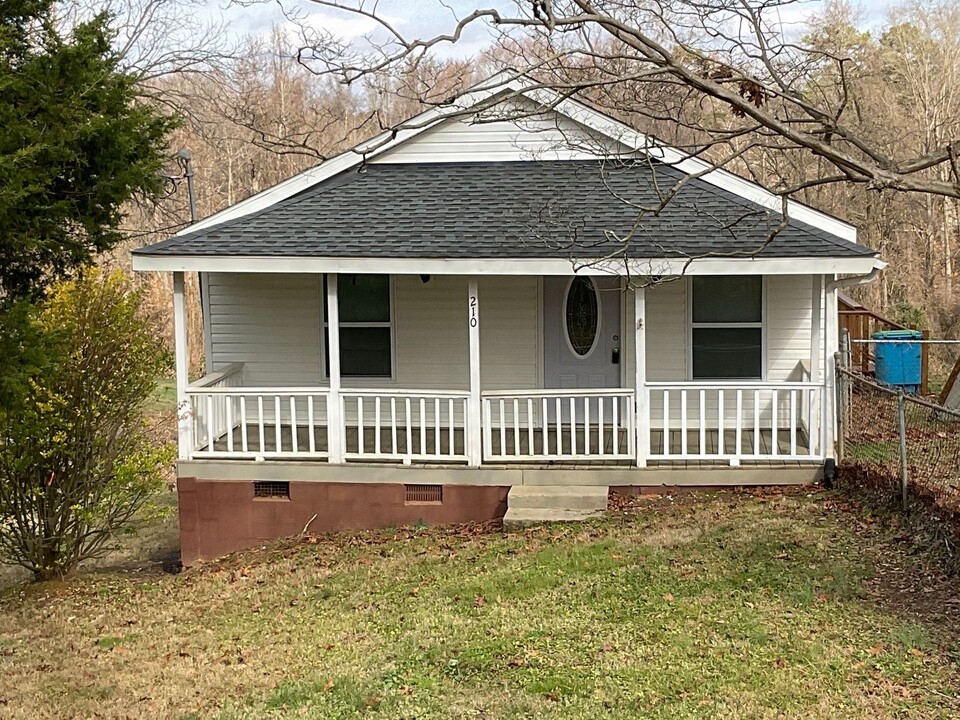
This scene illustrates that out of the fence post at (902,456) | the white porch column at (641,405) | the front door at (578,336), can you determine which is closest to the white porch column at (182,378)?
→ the front door at (578,336)

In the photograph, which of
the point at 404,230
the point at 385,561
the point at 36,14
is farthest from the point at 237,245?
the point at 385,561

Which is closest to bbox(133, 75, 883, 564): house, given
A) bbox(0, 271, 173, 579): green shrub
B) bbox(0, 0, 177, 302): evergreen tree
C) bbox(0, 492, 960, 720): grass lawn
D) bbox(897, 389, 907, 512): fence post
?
bbox(0, 271, 173, 579): green shrub

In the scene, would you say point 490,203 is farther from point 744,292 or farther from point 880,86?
point 880,86

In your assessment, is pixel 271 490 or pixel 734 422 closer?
pixel 271 490

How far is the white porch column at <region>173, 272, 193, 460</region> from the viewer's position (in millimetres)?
11117

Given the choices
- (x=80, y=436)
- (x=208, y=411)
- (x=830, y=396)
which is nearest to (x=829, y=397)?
(x=830, y=396)

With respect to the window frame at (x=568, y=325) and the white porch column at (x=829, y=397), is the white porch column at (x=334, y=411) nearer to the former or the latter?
the window frame at (x=568, y=325)

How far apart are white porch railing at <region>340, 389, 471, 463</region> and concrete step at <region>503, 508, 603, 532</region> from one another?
1.10 metres

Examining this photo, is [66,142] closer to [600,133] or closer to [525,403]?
[525,403]

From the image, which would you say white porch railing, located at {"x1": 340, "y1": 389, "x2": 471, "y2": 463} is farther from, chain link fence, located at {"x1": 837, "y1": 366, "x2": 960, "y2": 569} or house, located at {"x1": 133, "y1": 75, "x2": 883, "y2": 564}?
chain link fence, located at {"x1": 837, "y1": 366, "x2": 960, "y2": 569}

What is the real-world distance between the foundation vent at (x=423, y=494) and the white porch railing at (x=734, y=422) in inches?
97.9

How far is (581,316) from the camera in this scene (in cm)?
1267

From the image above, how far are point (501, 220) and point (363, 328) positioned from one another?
8.48ft

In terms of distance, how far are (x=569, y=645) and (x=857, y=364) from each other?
15.2 metres
